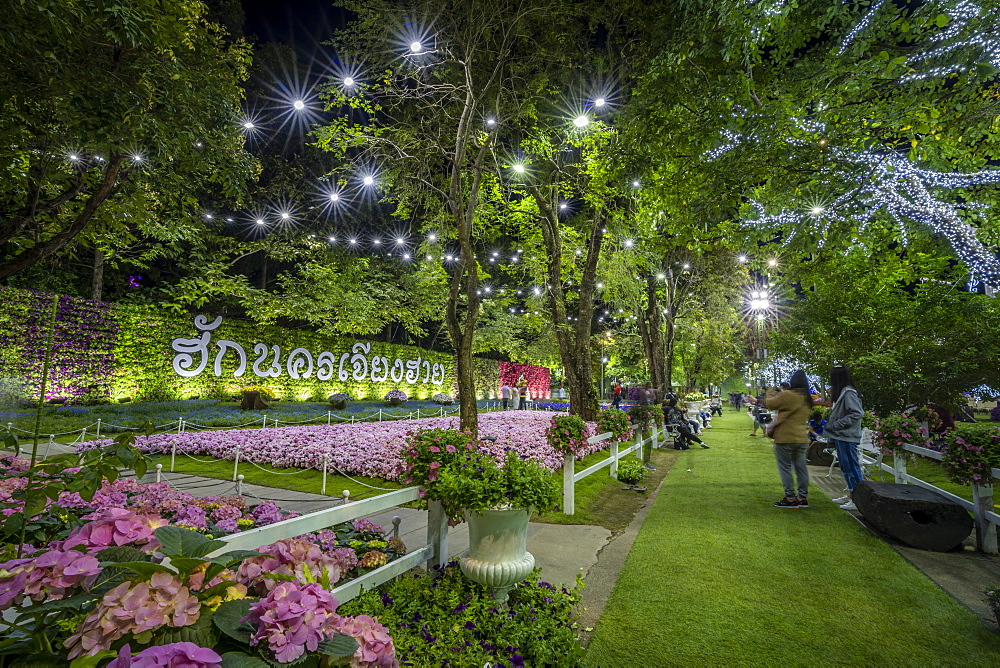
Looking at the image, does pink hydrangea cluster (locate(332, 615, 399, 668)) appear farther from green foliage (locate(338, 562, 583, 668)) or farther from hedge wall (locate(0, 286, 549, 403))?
hedge wall (locate(0, 286, 549, 403))

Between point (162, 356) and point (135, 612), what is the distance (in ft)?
54.3

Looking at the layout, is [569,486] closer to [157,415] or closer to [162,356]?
[157,415]

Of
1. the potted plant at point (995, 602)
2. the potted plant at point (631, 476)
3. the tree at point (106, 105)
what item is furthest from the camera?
the potted plant at point (631, 476)

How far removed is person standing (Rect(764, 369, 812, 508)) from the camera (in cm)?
668

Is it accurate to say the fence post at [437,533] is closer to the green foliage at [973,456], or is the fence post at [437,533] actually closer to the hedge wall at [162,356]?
the green foliage at [973,456]

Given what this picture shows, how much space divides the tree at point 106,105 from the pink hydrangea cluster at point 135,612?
15.7ft

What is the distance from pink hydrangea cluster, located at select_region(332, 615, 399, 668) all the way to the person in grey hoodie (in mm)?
7178

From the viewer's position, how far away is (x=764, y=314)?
30328mm

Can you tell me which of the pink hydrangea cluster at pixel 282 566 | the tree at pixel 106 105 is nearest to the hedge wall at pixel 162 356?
the tree at pixel 106 105

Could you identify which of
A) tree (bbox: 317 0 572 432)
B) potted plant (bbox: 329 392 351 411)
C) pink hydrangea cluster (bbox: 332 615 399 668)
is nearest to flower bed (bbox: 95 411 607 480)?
tree (bbox: 317 0 572 432)

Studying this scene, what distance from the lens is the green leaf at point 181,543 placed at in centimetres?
133

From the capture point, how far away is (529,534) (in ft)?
17.7

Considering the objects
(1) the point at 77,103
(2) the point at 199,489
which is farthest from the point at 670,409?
(1) the point at 77,103

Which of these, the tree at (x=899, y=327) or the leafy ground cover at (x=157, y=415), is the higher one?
the tree at (x=899, y=327)
